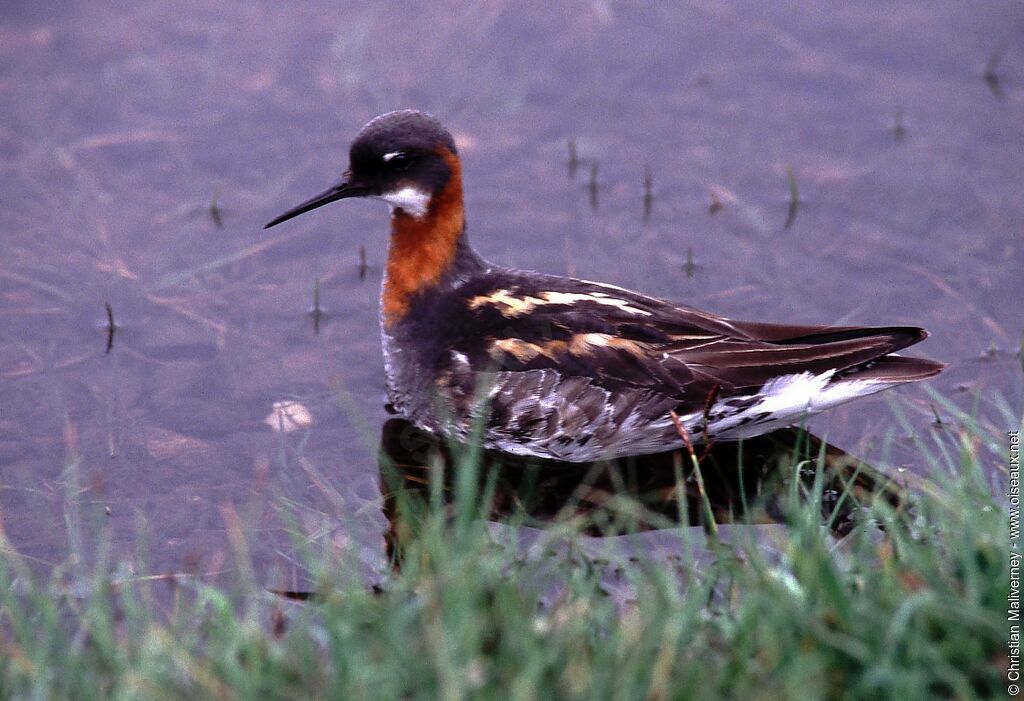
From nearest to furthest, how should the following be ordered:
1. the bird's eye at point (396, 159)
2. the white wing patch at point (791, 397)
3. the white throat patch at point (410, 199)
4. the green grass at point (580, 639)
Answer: the green grass at point (580, 639), the white wing patch at point (791, 397), the bird's eye at point (396, 159), the white throat patch at point (410, 199)

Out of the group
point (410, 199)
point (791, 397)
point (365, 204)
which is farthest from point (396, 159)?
point (791, 397)

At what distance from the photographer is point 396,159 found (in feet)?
19.3

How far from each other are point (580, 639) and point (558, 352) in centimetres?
225

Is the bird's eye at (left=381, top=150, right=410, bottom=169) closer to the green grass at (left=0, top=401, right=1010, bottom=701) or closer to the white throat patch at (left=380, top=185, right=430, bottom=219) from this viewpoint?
the white throat patch at (left=380, top=185, right=430, bottom=219)

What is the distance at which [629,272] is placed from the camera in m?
6.93

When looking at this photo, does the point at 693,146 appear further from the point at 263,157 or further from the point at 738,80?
the point at 263,157

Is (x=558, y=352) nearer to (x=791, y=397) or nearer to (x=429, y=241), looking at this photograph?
(x=429, y=241)

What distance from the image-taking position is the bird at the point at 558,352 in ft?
18.3

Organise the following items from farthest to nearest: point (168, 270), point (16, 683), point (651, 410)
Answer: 1. point (168, 270)
2. point (651, 410)
3. point (16, 683)

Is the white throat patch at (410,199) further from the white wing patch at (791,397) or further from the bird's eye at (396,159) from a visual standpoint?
the white wing patch at (791,397)

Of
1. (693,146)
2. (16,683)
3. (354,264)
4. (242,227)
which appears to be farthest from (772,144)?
(16,683)

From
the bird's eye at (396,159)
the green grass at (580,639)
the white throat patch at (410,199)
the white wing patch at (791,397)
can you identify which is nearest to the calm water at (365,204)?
the white wing patch at (791,397)

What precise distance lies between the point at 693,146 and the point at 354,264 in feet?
7.01

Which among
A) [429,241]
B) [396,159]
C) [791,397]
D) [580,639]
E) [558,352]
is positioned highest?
[396,159]
